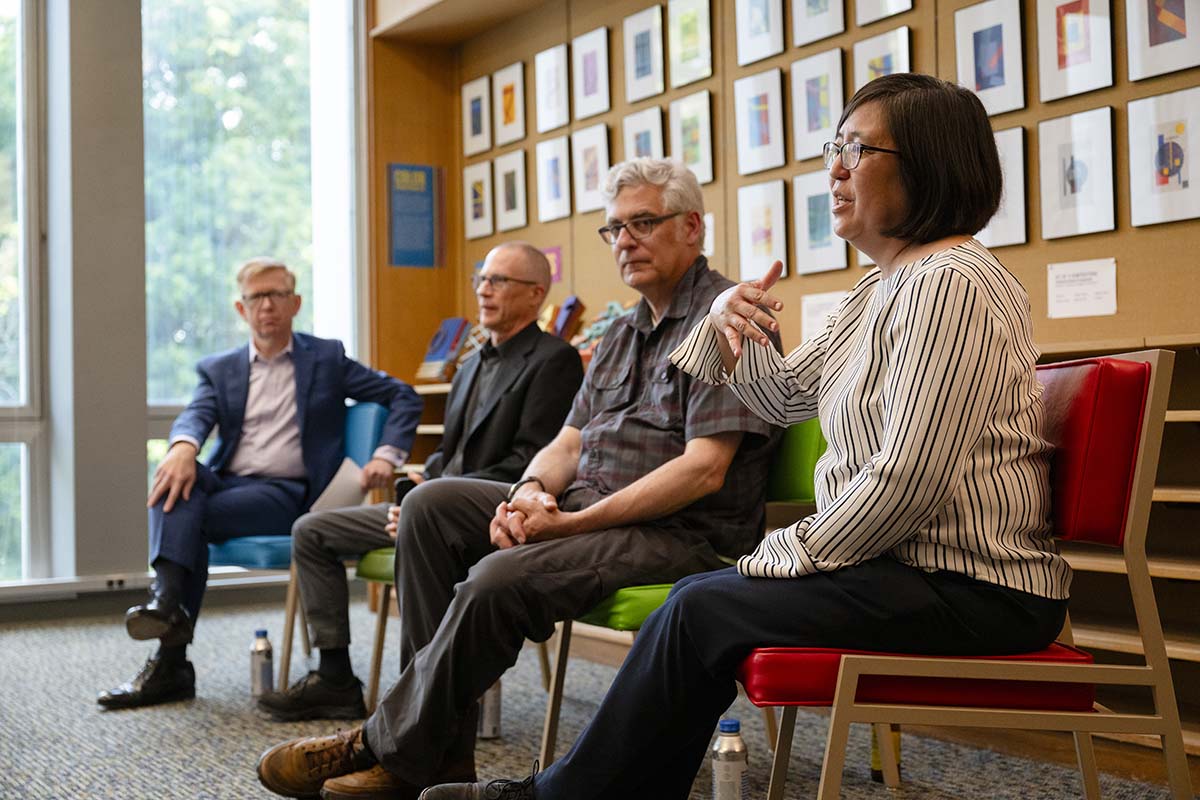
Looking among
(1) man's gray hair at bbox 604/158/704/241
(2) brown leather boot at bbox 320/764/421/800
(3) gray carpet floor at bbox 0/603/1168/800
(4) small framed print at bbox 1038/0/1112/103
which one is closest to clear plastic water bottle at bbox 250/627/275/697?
(3) gray carpet floor at bbox 0/603/1168/800

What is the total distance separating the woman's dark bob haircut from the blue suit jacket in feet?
8.07

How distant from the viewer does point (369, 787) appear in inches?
91.8

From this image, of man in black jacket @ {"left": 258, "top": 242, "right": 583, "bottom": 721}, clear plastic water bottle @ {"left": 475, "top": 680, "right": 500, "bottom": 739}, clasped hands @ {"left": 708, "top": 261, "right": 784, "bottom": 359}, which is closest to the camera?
clasped hands @ {"left": 708, "top": 261, "right": 784, "bottom": 359}

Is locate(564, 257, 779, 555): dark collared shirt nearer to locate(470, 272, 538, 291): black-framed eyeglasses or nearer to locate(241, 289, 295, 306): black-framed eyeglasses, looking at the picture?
locate(470, 272, 538, 291): black-framed eyeglasses

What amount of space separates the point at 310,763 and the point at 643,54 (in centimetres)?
306

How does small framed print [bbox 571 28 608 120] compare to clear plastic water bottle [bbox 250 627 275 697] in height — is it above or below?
above

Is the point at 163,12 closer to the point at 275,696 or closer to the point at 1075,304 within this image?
the point at 275,696

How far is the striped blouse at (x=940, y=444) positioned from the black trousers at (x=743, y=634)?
3 cm

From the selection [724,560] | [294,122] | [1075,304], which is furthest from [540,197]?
[724,560]

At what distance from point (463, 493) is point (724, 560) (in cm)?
61

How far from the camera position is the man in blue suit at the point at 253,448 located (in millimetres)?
3623

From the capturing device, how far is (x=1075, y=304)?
3266 mm

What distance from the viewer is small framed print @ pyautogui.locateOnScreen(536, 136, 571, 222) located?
5047mm

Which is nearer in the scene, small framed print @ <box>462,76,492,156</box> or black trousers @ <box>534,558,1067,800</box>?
black trousers @ <box>534,558,1067,800</box>
